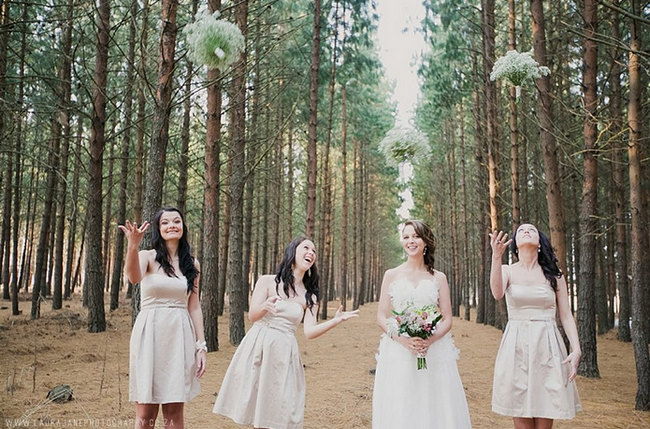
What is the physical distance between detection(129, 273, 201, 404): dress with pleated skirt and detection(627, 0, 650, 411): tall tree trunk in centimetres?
605

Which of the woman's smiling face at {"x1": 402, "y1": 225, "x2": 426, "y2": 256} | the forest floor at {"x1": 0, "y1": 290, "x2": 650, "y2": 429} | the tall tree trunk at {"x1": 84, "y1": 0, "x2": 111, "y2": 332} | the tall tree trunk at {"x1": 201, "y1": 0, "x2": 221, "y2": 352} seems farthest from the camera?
the tall tree trunk at {"x1": 84, "y1": 0, "x2": 111, "y2": 332}

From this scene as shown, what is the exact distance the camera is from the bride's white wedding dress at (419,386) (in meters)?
4.04

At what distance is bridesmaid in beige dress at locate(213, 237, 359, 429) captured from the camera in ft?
12.8

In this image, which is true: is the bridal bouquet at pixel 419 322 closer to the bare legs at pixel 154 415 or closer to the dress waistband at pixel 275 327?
the dress waistband at pixel 275 327

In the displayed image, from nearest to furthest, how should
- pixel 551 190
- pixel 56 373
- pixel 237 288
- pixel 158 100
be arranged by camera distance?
pixel 158 100 < pixel 56 373 < pixel 551 190 < pixel 237 288

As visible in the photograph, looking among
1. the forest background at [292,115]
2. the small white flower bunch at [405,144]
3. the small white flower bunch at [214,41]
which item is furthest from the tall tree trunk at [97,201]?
the small white flower bunch at [405,144]

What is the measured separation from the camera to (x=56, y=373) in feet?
27.6

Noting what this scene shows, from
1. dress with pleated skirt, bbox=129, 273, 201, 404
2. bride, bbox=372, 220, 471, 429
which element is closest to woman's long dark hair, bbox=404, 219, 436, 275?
bride, bbox=372, 220, 471, 429

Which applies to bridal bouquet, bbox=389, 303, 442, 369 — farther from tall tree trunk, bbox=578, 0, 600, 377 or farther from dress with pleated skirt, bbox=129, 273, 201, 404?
tall tree trunk, bbox=578, 0, 600, 377

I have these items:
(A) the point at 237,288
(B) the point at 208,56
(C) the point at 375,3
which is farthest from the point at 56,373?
(C) the point at 375,3

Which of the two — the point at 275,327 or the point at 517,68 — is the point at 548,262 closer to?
the point at 517,68

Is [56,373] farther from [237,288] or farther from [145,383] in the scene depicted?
[145,383]

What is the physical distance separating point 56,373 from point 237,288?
392 cm

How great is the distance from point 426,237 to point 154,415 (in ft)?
8.83
